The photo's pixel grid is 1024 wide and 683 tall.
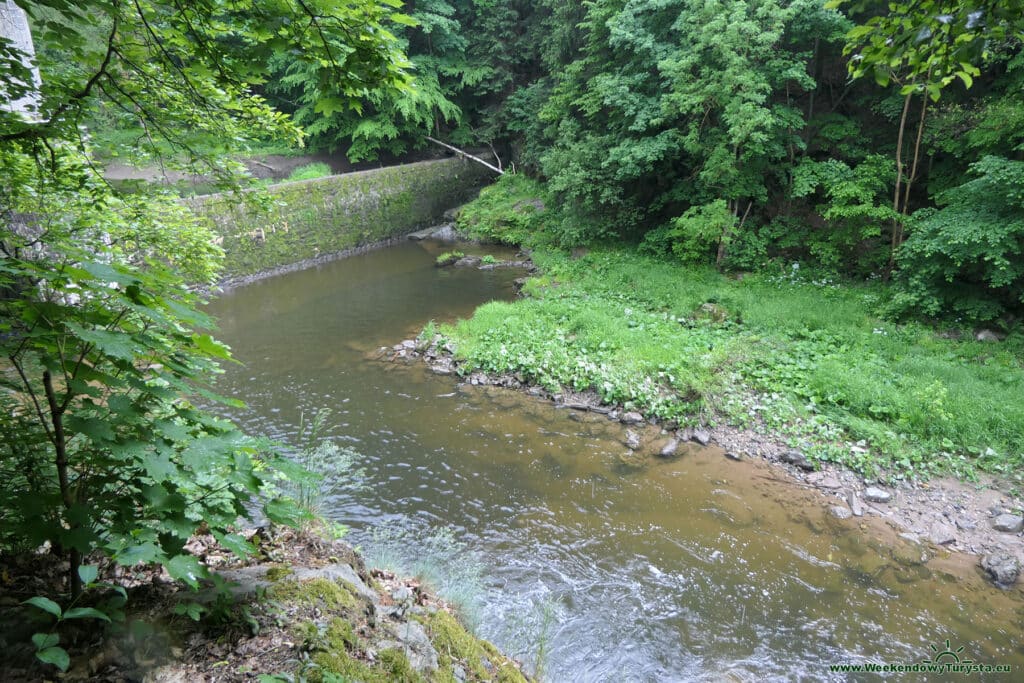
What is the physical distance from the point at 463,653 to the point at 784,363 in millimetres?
7131

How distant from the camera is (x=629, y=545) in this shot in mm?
5738

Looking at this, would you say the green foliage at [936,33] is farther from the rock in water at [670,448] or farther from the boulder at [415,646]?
the rock in water at [670,448]

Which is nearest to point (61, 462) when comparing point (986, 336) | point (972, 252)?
point (972, 252)

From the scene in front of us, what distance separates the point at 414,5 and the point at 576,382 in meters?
18.6

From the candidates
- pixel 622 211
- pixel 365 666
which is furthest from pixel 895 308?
pixel 365 666

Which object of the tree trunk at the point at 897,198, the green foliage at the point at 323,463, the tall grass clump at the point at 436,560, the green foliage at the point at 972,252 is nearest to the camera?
the tall grass clump at the point at 436,560

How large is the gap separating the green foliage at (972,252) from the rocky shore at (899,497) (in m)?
3.71

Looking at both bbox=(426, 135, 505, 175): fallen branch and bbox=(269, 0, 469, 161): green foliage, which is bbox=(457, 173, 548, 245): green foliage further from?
bbox=(269, 0, 469, 161): green foliage

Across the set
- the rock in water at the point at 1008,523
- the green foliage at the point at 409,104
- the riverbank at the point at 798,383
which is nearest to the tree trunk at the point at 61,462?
the riverbank at the point at 798,383

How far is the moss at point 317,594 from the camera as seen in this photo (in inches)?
113

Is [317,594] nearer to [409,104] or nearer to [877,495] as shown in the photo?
[877,495]

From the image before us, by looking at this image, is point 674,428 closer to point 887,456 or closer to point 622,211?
point 887,456

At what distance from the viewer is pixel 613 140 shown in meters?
13.7

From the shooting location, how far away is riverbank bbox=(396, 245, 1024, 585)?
6254 millimetres
